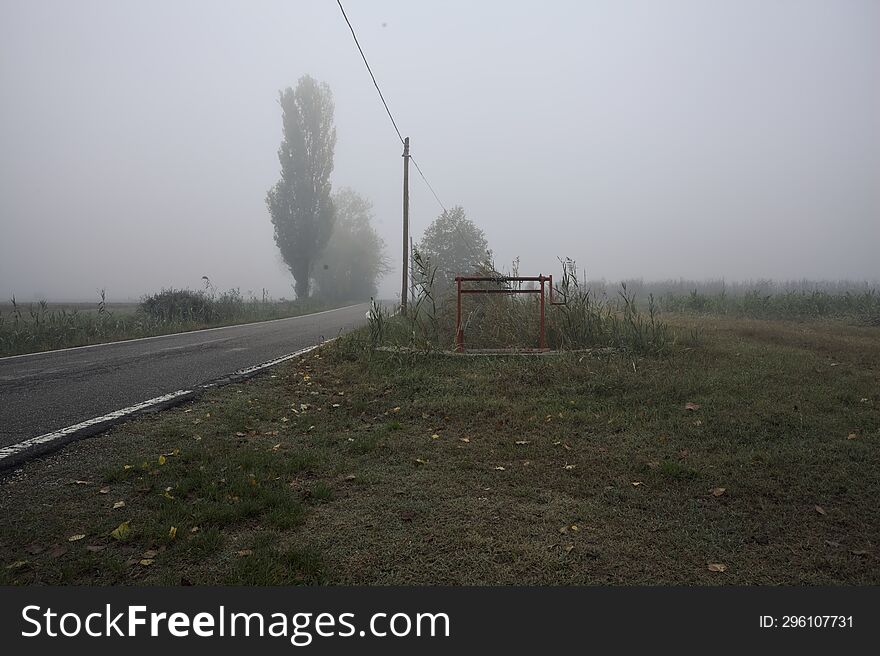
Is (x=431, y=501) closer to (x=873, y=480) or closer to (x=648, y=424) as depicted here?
(x=648, y=424)

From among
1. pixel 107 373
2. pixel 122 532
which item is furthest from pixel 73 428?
pixel 107 373

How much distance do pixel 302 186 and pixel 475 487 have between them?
3327cm

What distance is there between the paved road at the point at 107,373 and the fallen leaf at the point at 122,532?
6.08ft

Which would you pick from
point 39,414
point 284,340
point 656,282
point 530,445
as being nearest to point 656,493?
point 530,445

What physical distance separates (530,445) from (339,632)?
265 centimetres

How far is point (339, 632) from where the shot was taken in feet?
6.75

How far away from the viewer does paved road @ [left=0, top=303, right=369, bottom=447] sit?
15.5ft

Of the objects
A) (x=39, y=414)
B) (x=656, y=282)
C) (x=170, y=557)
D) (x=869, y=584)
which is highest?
(x=656, y=282)

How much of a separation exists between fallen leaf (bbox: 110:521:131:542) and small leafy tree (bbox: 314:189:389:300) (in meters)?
41.2

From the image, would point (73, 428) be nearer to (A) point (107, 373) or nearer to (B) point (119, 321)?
(A) point (107, 373)

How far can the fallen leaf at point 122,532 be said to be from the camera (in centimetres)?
272

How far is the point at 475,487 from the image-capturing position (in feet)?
11.8

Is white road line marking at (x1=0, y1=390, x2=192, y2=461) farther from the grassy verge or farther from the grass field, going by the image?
the grassy verge

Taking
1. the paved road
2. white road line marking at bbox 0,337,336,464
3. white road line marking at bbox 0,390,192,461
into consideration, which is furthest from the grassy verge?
white road line marking at bbox 0,390,192,461
